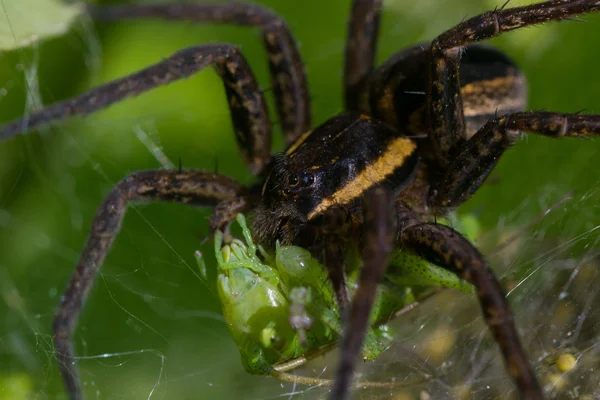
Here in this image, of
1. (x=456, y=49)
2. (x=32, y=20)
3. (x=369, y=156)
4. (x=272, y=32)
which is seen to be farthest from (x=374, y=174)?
(x=32, y=20)

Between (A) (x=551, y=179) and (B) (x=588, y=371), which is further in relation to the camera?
(A) (x=551, y=179)

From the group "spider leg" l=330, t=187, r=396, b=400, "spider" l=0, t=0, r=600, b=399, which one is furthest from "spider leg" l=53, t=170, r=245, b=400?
"spider leg" l=330, t=187, r=396, b=400

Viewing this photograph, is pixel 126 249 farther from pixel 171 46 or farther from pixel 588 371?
pixel 588 371

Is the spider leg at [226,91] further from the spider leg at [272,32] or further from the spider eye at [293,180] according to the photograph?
the spider eye at [293,180]

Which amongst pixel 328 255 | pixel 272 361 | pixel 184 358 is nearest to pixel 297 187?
pixel 328 255

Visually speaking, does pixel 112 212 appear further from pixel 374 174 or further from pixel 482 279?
pixel 482 279

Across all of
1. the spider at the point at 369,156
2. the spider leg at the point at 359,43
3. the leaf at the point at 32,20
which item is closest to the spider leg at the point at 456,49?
the spider at the point at 369,156
